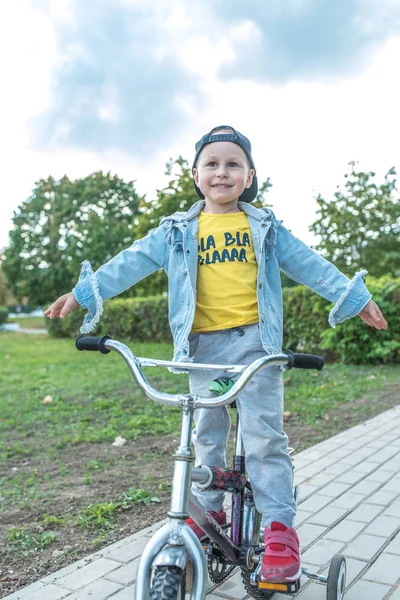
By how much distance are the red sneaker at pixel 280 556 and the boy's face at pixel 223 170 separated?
134cm

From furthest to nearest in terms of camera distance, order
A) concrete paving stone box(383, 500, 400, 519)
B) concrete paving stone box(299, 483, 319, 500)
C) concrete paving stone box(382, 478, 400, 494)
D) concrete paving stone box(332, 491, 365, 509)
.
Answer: concrete paving stone box(382, 478, 400, 494) < concrete paving stone box(299, 483, 319, 500) < concrete paving stone box(332, 491, 365, 509) < concrete paving stone box(383, 500, 400, 519)

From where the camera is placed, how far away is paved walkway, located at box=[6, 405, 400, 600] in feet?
8.80

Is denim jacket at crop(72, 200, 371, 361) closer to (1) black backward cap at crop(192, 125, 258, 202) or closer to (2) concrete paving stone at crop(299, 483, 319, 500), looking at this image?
(1) black backward cap at crop(192, 125, 258, 202)

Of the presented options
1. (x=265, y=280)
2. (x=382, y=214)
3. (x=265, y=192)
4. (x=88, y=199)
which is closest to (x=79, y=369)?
(x=265, y=192)

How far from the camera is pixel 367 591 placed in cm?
267

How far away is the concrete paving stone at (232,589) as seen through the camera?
2.66m

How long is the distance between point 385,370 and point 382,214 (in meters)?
8.30

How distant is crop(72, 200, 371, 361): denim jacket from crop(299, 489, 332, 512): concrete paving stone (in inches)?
61.1

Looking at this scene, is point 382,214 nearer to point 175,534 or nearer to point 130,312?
point 130,312

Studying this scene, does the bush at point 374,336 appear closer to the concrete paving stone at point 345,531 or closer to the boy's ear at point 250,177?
the concrete paving stone at point 345,531

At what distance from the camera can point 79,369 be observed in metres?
10.8

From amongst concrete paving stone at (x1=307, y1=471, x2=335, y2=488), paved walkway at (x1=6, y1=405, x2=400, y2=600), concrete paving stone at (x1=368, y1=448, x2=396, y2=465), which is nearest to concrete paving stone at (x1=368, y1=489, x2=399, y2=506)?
paved walkway at (x1=6, y1=405, x2=400, y2=600)

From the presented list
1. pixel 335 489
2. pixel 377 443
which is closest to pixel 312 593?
pixel 335 489

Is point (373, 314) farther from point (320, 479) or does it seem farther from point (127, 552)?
point (320, 479)
